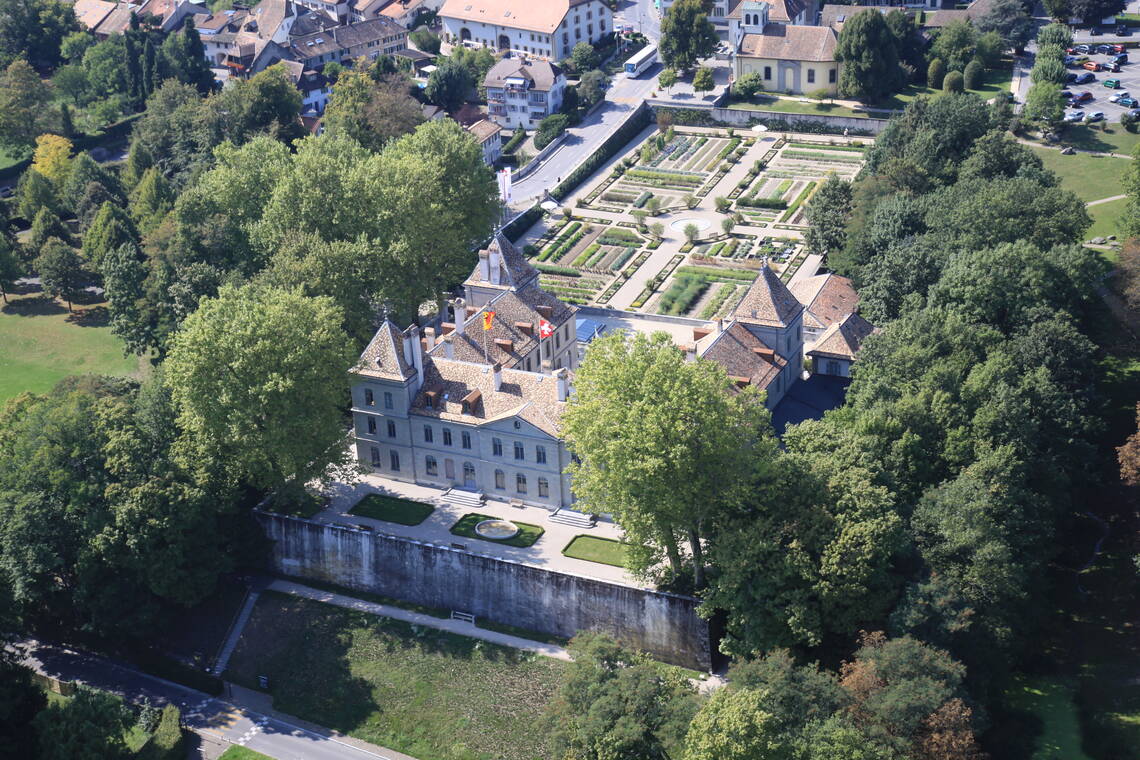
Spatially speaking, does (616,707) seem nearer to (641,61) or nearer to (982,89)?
(982,89)

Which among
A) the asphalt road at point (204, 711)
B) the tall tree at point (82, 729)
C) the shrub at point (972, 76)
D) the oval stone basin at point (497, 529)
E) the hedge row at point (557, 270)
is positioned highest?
the shrub at point (972, 76)

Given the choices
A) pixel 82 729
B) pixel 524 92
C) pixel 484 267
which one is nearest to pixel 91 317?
pixel 484 267

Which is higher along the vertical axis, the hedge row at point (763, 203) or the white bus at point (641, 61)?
the white bus at point (641, 61)

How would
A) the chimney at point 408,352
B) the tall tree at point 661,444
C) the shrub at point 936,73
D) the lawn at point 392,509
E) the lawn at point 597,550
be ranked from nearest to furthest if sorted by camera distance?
the tall tree at point 661,444 → the lawn at point 597,550 → the lawn at point 392,509 → the chimney at point 408,352 → the shrub at point 936,73

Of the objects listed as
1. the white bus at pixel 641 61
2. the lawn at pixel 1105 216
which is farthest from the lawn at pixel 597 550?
the white bus at pixel 641 61

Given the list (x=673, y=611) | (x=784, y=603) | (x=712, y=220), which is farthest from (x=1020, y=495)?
(x=712, y=220)

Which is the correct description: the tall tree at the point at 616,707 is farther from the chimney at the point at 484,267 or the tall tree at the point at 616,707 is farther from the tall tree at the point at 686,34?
the tall tree at the point at 686,34

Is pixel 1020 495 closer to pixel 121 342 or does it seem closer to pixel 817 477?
pixel 817 477
